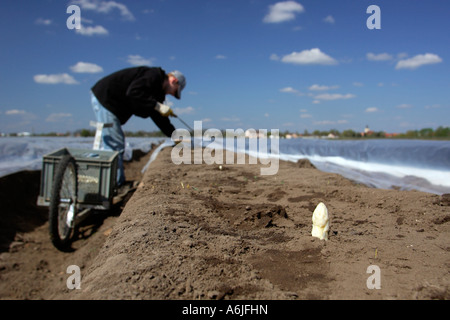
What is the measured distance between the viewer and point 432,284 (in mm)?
1461

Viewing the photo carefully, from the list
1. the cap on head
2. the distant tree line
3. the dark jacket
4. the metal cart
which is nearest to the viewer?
the metal cart

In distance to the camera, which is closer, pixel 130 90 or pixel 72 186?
pixel 72 186

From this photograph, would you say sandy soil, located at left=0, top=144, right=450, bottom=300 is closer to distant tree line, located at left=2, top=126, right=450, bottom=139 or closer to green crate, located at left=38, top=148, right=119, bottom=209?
green crate, located at left=38, top=148, right=119, bottom=209

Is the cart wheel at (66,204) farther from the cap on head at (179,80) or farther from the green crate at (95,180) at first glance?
the cap on head at (179,80)

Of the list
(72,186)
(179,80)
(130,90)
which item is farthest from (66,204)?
(179,80)

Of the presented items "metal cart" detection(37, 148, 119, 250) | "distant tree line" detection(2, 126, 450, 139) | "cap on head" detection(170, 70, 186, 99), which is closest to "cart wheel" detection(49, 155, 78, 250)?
"metal cart" detection(37, 148, 119, 250)

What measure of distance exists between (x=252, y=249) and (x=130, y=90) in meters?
4.37

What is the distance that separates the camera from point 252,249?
1.93 m

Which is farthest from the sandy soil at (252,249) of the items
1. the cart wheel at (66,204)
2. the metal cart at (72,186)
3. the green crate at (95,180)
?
the green crate at (95,180)

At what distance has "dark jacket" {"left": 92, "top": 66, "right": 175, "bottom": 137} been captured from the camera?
5.44 m

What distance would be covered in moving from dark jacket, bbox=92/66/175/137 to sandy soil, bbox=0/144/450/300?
1.73m

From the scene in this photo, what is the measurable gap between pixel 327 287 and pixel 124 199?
4727 mm

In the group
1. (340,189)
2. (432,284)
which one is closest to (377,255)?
(432,284)

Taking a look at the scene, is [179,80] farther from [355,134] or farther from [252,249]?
[355,134]
